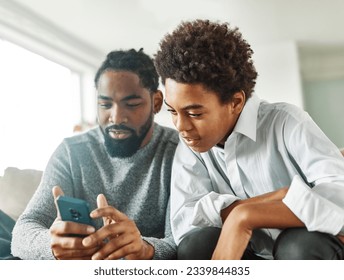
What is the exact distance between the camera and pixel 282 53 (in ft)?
3.04

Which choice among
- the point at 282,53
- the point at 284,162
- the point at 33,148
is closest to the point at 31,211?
the point at 33,148

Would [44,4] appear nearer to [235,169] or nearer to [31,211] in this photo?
[31,211]

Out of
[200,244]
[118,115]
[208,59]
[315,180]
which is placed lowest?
[200,244]

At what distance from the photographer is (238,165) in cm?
83

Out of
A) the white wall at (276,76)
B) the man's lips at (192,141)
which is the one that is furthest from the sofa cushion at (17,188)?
the white wall at (276,76)

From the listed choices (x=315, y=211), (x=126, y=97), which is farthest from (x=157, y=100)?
(x=315, y=211)

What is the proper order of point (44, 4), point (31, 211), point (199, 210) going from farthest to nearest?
point (44, 4), point (31, 211), point (199, 210)

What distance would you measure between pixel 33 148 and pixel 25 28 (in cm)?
27

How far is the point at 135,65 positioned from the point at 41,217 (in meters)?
0.38

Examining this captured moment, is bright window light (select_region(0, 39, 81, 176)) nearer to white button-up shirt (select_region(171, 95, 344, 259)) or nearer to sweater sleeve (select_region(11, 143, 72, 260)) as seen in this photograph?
sweater sleeve (select_region(11, 143, 72, 260))

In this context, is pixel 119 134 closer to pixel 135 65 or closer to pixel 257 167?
pixel 135 65

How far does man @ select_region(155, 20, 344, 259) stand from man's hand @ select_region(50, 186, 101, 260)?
0.17 meters

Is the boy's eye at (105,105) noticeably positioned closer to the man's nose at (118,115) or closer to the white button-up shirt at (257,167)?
the man's nose at (118,115)
